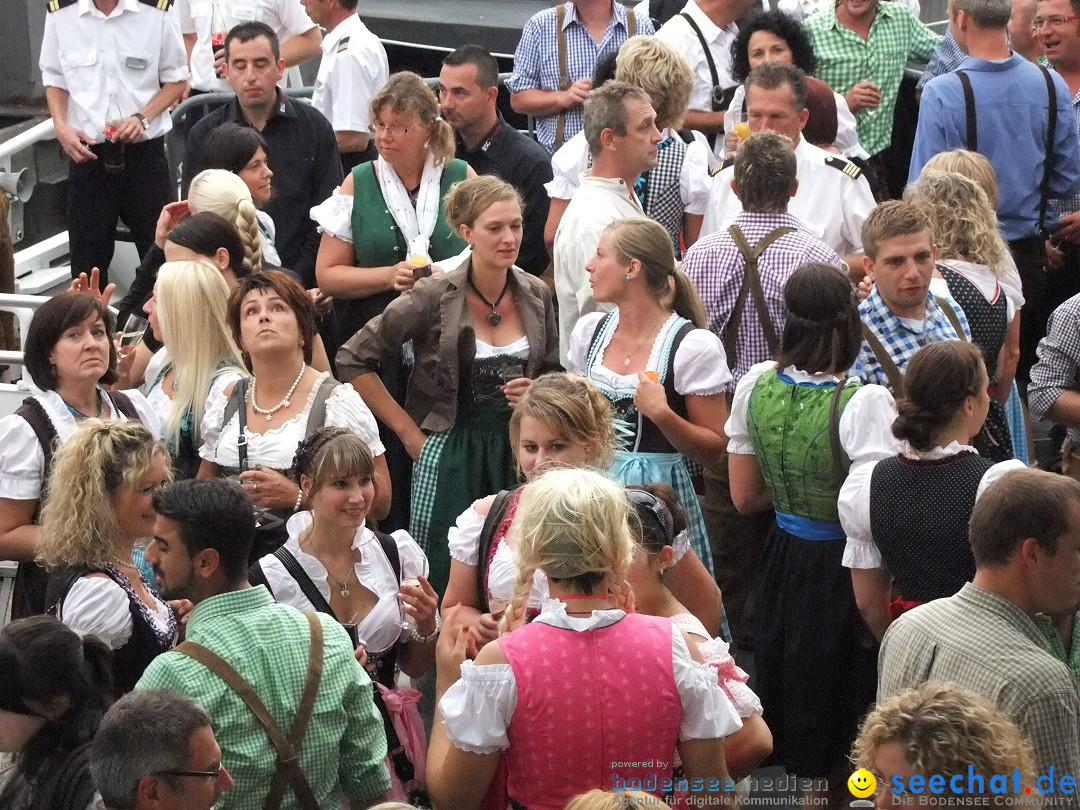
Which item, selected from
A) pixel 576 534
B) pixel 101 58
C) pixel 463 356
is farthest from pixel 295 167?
pixel 576 534

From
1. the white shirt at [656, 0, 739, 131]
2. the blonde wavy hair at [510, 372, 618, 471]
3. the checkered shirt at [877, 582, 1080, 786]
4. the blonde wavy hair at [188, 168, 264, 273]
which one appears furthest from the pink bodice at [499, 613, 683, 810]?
the white shirt at [656, 0, 739, 131]

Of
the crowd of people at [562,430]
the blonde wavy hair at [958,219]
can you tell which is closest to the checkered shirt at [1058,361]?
the crowd of people at [562,430]

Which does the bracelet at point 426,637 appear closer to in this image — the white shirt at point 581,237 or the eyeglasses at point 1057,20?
the white shirt at point 581,237

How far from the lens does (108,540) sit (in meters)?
3.75

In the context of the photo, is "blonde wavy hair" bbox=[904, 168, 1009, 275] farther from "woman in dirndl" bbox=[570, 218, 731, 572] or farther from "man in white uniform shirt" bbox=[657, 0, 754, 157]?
"man in white uniform shirt" bbox=[657, 0, 754, 157]

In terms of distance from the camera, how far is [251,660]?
3209mm

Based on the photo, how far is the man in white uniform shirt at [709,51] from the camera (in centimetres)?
762

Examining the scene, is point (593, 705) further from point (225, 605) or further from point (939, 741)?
point (225, 605)

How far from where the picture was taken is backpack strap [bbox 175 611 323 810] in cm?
317

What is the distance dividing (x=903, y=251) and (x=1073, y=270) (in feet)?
8.84

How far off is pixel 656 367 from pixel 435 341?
91 cm

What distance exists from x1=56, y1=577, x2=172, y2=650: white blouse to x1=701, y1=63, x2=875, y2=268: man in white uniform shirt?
3276 millimetres

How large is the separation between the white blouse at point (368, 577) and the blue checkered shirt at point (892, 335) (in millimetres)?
1653

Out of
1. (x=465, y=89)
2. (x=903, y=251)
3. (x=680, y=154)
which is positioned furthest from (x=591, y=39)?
(x=903, y=251)
